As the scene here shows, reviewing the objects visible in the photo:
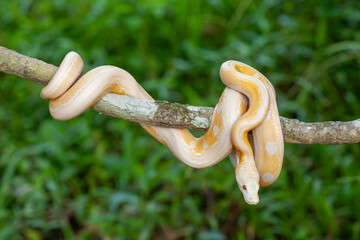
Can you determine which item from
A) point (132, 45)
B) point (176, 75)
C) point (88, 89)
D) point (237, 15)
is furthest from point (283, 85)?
point (88, 89)

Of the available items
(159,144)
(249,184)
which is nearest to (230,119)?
(249,184)

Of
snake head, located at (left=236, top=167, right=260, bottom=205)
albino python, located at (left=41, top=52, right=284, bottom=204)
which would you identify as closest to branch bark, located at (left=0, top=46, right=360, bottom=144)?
albino python, located at (left=41, top=52, right=284, bottom=204)

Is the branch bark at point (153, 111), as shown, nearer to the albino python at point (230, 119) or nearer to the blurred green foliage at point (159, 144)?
the albino python at point (230, 119)

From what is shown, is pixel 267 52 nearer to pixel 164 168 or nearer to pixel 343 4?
pixel 343 4

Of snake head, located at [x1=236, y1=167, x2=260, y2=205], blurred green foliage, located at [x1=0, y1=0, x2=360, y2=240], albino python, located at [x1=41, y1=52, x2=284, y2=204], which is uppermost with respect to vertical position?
albino python, located at [x1=41, y1=52, x2=284, y2=204]

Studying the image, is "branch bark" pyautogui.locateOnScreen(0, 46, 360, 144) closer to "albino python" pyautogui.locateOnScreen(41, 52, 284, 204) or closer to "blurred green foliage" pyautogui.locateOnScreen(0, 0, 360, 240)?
"albino python" pyautogui.locateOnScreen(41, 52, 284, 204)

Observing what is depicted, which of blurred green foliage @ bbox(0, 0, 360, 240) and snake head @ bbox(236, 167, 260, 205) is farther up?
snake head @ bbox(236, 167, 260, 205)

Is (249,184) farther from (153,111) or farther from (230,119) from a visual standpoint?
(153,111)
